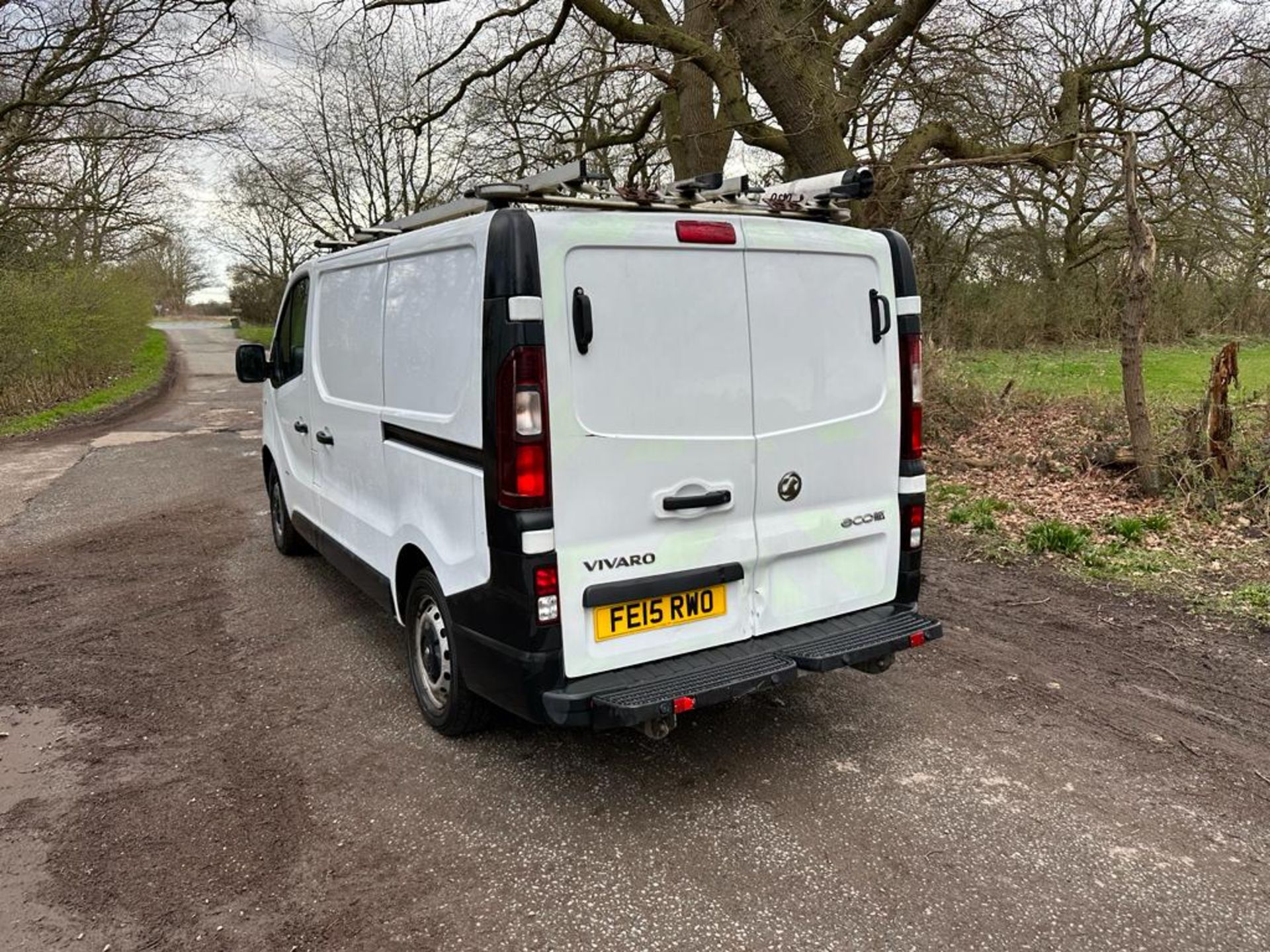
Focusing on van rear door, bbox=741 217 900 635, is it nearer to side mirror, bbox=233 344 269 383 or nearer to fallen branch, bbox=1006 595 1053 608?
fallen branch, bbox=1006 595 1053 608

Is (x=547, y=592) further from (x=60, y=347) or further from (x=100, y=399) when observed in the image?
(x=100, y=399)

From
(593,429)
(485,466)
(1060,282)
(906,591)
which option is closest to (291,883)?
(485,466)

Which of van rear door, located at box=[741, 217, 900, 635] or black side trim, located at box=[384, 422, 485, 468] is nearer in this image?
black side trim, located at box=[384, 422, 485, 468]

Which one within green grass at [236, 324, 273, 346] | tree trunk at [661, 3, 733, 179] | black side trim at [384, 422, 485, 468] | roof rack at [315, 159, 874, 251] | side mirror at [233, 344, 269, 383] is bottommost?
black side trim at [384, 422, 485, 468]

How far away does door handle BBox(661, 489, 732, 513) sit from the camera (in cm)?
312

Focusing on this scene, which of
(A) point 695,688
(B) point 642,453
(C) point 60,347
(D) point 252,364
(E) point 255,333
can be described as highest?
(E) point 255,333

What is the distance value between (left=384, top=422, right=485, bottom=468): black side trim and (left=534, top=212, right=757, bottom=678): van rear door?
1.09ft

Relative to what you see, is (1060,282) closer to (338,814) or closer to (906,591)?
(906,591)

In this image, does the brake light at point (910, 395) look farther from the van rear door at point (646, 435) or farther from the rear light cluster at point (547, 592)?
the rear light cluster at point (547, 592)

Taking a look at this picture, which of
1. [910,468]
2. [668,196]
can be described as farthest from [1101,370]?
[668,196]

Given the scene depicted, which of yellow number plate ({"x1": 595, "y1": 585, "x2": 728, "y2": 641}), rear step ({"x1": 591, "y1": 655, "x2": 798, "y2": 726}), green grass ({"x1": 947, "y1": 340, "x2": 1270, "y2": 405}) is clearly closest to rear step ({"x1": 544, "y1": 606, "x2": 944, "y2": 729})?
rear step ({"x1": 591, "y1": 655, "x2": 798, "y2": 726})

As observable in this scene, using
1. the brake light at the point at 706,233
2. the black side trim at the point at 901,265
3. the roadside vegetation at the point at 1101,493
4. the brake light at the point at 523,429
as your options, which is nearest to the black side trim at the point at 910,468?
the black side trim at the point at 901,265

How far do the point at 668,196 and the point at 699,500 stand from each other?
1.21 metres

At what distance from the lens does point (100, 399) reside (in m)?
17.0
